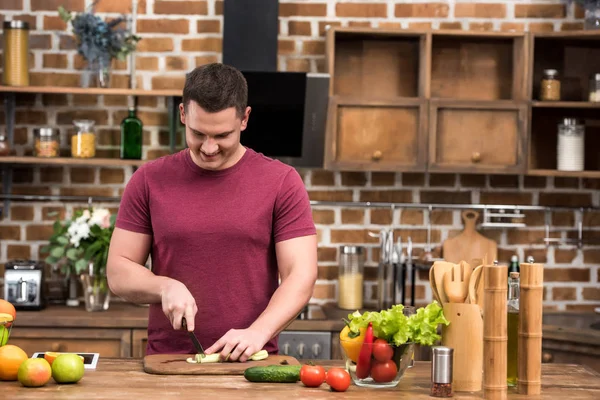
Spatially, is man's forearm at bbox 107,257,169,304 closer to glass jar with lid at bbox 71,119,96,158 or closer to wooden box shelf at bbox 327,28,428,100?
glass jar with lid at bbox 71,119,96,158

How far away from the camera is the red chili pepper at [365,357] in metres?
2.15

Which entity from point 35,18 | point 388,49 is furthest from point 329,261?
point 35,18

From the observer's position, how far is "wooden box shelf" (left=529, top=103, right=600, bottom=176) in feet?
14.4

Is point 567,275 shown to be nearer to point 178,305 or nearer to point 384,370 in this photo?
point 384,370

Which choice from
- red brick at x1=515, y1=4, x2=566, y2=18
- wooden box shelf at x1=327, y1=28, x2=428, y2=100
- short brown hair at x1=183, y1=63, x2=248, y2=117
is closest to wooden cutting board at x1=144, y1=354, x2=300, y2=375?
short brown hair at x1=183, y1=63, x2=248, y2=117

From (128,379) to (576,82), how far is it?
2.92 m

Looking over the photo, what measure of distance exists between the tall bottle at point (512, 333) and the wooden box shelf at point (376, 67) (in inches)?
86.1

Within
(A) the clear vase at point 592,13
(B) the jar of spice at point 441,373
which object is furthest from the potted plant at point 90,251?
(A) the clear vase at point 592,13

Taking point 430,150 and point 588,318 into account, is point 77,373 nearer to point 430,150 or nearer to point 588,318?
point 430,150

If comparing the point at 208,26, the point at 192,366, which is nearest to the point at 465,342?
the point at 192,366

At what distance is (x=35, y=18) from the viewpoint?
4.32m

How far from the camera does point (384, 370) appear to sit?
2184 mm

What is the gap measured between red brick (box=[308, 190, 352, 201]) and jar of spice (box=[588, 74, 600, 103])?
1.17 meters

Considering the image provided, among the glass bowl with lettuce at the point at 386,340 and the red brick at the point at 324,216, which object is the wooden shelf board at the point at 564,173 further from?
the glass bowl with lettuce at the point at 386,340
